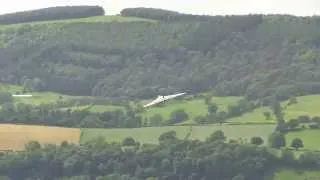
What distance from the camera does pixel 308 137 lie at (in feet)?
418

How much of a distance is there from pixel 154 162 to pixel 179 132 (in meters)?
15.4

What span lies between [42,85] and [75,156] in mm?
64039

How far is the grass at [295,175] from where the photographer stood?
115 meters

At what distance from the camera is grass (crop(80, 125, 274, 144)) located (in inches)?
5148

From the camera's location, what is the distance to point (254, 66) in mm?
186875

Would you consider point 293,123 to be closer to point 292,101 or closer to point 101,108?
point 292,101

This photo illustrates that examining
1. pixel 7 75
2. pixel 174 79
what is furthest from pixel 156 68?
pixel 7 75

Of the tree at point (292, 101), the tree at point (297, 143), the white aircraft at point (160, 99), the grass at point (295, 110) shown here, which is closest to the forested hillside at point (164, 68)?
the white aircraft at point (160, 99)

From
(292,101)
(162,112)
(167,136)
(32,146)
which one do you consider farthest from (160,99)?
(32,146)

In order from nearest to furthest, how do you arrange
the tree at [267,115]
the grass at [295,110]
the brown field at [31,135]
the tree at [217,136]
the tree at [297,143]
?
the tree at [297,143] < the tree at [217,136] < the brown field at [31,135] < the tree at [267,115] < the grass at [295,110]

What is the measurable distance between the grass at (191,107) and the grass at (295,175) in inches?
1212

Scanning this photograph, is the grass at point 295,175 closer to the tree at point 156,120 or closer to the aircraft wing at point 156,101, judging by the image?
the tree at point 156,120

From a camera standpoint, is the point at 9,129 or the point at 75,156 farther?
the point at 9,129

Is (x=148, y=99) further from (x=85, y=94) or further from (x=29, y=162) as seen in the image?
(x=29, y=162)
